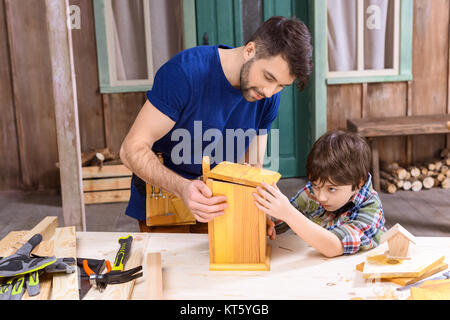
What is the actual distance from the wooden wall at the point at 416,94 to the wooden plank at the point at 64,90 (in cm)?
320

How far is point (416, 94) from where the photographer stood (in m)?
5.31

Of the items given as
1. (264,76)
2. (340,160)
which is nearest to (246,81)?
(264,76)

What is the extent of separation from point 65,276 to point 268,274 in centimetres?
58

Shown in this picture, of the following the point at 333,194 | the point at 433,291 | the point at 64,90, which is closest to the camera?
the point at 433,291

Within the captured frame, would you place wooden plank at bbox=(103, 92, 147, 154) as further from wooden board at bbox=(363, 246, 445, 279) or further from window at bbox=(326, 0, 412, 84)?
wooden board at bbox=(363, 246, 445, 279)

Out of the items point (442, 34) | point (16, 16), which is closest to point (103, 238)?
point (16, 16)

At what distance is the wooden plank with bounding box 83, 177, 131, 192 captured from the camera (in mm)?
4801

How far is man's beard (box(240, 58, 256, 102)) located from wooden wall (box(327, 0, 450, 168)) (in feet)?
11.6

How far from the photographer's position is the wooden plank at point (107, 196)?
4820mm

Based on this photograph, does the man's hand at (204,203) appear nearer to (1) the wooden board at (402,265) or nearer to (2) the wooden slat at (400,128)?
(1) the wooden board at (402,265)

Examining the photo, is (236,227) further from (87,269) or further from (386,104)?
(386,104)

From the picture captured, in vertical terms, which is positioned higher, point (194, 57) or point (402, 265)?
point (194, 57)
